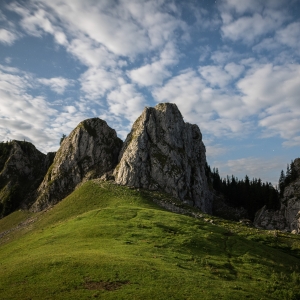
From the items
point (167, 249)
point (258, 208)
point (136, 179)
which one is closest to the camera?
point (167, 249)

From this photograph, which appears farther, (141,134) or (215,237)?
(141,134)

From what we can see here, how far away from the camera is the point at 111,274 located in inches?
1287

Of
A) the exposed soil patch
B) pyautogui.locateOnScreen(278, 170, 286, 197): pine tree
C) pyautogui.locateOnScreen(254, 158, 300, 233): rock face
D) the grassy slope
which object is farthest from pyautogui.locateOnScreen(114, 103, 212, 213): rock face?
the exposed soil patch

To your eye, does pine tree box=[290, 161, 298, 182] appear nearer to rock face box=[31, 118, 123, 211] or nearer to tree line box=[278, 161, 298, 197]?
tree line box=[278, 161, 298, 197]

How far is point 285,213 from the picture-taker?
506ft

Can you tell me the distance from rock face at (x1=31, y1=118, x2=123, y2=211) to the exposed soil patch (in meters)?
96.8

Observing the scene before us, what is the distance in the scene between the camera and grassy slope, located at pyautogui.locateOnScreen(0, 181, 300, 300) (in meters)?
29.6

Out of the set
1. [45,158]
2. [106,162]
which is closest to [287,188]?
[106,162]

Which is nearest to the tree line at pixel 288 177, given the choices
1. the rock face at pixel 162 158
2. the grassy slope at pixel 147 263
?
the rock face at pixel 162 158

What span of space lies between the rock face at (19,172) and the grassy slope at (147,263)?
75.3 metres

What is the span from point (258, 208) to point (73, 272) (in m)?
171

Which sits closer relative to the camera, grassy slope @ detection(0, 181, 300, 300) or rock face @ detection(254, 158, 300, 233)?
grassy slope @ detection(0, 181, 300, 300)

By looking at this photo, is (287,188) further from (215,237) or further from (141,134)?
(215,237)

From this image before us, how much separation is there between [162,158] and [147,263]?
91.4 m
